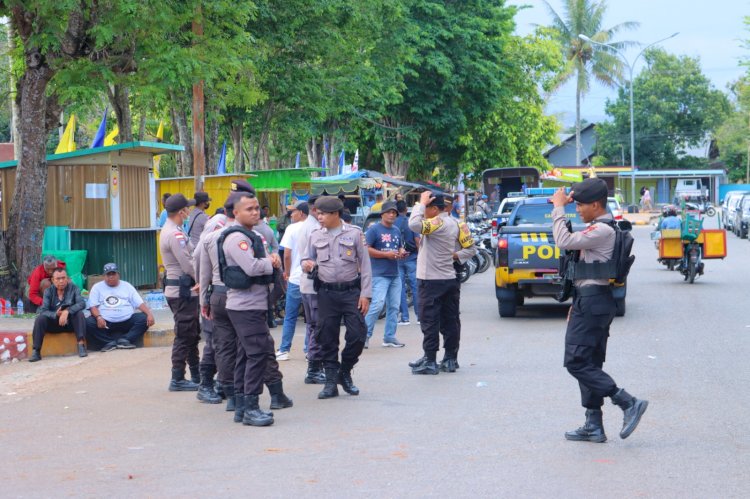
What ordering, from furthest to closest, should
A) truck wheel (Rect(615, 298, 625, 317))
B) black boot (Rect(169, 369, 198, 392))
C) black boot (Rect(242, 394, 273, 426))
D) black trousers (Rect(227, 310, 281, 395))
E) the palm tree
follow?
1. the palm tree
2. truck wheel (Rect(615, 298, 625, 317))
3. black boot (Rect(169, 369, 198, 392))
4. black trousers (Rect(227, 310, 281, 395))
5. black boot (Rect(242, 394, 273, 426))

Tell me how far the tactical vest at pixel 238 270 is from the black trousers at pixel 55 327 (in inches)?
203

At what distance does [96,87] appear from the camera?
15.9m

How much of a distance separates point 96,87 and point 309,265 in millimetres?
7812

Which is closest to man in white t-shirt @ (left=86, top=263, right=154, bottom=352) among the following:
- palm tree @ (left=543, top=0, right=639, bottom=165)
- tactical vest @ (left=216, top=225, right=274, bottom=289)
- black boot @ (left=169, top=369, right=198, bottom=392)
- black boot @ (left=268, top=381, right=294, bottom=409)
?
black boot @ (left=169, top=369, right=198, bottom=392)

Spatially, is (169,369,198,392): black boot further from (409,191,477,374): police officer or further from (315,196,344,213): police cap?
(409,191,477,374): police officer

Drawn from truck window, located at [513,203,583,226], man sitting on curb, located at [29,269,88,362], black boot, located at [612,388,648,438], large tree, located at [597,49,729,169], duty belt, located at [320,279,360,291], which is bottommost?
black boot, located at [612,388,648,438]

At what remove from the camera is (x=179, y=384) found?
33.0 ft

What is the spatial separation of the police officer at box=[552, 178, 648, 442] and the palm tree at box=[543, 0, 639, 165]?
60078 mm

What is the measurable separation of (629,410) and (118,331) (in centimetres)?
795

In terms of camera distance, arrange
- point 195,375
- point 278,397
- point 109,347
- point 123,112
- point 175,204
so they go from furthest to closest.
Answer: point 123,112
point 109,347
point 195,375
point 175,204
point 278,397

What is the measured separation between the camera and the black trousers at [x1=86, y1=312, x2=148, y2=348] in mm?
13219

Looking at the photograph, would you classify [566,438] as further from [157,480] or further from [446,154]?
[446,154]

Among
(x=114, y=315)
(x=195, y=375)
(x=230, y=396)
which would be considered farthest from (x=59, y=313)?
(x=230, y=396)

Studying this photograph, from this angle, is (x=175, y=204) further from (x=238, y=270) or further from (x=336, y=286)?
(x=238, y=270)
